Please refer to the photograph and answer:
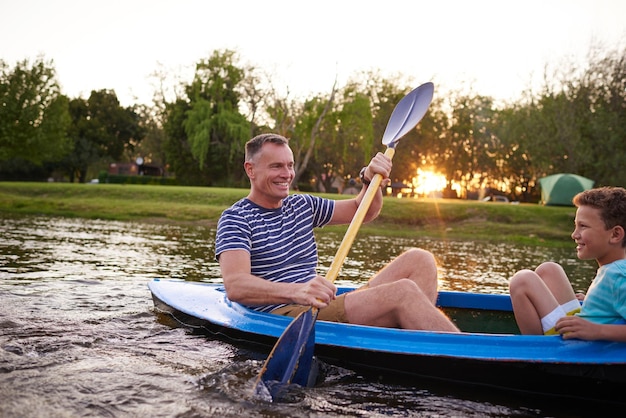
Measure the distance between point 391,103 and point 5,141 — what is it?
22271 mm

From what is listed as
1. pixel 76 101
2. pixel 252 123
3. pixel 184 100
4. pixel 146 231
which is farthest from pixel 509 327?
pixel 76 101

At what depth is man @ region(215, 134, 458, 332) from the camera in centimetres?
304

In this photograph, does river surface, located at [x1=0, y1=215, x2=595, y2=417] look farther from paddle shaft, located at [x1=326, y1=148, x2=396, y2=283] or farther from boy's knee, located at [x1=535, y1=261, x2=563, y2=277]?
boy's knee, located at [x1=535, y1=261, x2=563, y2=277]

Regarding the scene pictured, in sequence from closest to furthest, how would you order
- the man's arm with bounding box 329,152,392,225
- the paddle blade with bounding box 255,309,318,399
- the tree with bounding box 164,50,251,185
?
the paddle blade with bounding box 255,309,318,399
the man's arm with bounding box 329,152,392,225
the tree with bounding box 164,50,251,185

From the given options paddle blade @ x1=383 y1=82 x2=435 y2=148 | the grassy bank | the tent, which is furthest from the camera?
the tent

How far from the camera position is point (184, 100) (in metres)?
34.5

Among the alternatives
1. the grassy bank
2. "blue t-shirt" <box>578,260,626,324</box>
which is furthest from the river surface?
the grassy bank

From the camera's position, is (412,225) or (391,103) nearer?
(412,225)

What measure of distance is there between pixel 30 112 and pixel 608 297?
3063 centimetres

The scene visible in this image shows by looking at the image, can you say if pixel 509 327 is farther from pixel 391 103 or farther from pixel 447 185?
pixel 447 185

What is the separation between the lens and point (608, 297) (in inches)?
105

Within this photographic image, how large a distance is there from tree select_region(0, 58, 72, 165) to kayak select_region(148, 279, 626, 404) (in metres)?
28.9

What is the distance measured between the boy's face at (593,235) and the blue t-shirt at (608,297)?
0.25 ft

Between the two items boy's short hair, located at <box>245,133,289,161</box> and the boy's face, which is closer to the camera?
the boy's face
